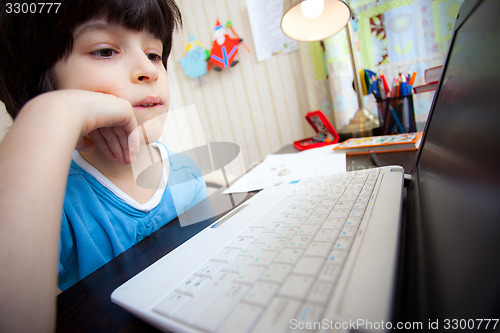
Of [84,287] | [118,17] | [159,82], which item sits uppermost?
[118,17]

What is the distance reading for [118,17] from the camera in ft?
1.46

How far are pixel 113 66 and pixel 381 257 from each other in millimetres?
509

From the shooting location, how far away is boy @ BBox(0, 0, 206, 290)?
0.42 metres

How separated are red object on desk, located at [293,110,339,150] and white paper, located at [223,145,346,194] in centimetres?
11

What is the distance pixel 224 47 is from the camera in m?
1.35

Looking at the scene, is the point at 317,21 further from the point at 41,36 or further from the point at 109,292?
the point at 109,292

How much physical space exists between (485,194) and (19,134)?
406 mm

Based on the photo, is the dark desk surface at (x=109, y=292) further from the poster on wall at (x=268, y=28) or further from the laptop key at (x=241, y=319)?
the poster on wall at (x=268, y=28)

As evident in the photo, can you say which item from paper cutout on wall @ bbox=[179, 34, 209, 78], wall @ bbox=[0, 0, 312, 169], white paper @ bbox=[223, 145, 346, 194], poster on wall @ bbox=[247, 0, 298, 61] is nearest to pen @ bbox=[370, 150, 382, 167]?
white paper @ bbox=[223, 145, 346, 194]

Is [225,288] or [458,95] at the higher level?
[458,95]

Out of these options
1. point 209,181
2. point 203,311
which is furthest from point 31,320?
point 209,181

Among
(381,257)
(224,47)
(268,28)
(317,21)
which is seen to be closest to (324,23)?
(317,21)

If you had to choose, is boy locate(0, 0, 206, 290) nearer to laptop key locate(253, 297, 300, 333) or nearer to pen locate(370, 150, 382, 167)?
laptop key locate(253, 297, 300, 333)

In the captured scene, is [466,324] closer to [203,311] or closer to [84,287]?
[203,311]
